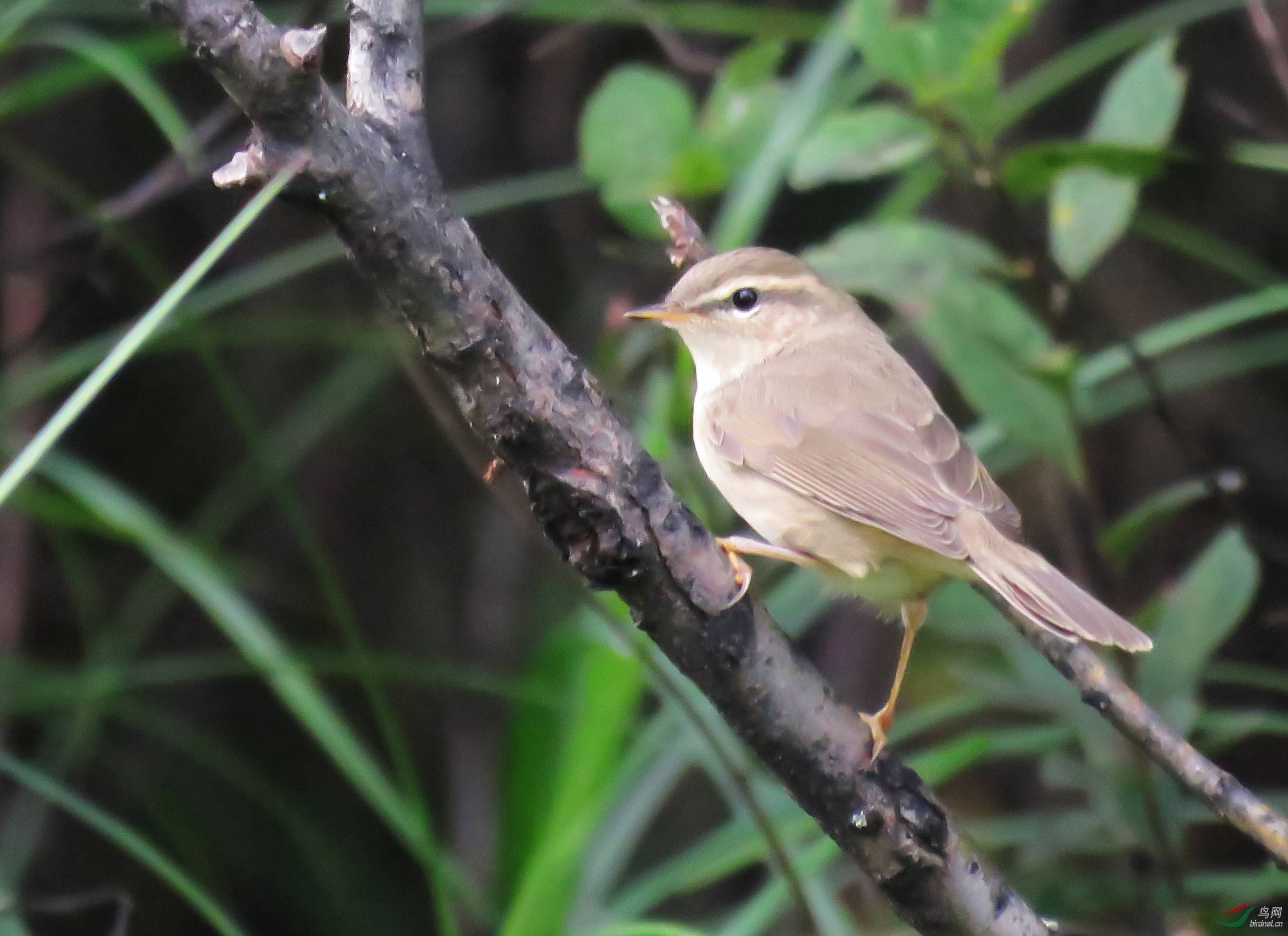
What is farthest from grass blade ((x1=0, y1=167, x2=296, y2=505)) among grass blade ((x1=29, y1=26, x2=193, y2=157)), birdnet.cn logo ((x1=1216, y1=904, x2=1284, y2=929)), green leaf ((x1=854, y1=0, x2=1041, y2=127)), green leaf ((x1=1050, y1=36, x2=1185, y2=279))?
birdnet.cn logo ((x1=1216, y1=904, x2=1284, y2=929))

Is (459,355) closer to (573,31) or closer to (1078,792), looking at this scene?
(573,31)

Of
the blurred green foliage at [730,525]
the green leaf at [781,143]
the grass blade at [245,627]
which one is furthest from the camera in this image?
the green leaf at [781,143]

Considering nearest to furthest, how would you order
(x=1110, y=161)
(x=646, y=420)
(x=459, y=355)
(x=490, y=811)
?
(x=459, y=355) < (x=1110, y=161) < (x=646, y=420) < (x=490, y=811)

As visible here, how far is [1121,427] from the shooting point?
11.4 ft

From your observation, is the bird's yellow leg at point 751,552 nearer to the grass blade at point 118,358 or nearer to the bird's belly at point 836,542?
the bird's belly at point 836,542

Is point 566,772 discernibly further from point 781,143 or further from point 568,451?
point 568,451

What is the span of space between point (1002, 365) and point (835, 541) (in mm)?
412

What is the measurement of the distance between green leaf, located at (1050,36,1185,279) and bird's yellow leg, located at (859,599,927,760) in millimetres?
654

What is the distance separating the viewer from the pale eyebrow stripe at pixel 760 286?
257 centimetres

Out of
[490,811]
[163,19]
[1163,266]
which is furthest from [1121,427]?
[163,19]

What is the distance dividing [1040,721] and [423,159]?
2587mm

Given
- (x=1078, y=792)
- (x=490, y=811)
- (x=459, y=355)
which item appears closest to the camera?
(x=459, y=355)

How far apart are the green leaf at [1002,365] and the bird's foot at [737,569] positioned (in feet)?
1.58

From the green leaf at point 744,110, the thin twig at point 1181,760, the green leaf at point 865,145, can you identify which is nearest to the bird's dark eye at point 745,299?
the green leaf at point 744,110
